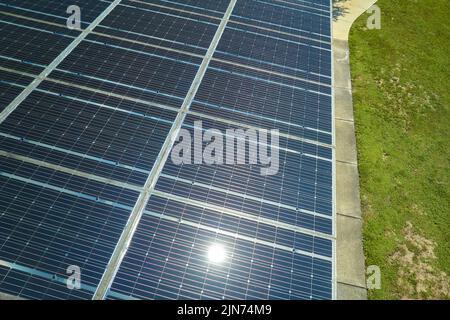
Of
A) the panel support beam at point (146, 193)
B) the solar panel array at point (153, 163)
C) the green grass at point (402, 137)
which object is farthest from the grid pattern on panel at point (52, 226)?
the green grass at point (402, 137)

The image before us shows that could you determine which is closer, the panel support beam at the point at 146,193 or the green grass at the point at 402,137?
the panel support beam at the point at 146,193

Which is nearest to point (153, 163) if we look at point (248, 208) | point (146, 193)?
point (146, 193)

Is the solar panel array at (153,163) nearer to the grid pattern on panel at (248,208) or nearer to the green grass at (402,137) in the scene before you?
the grid pattern on panel at (248,208)

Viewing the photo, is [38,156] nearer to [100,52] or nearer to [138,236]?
[138,236]

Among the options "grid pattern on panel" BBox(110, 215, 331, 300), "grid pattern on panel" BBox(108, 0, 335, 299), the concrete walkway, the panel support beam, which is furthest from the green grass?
the panel support beam

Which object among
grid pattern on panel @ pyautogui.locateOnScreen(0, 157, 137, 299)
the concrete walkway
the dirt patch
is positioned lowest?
the dirt patch

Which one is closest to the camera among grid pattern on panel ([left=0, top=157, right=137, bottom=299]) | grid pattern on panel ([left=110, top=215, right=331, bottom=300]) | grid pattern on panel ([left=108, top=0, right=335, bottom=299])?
grid pattern on panel ([left=0, top=157, right=137, bottom=299])

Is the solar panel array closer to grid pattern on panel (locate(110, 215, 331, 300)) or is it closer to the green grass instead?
Answer: grid pattern on panel (locate(110, 215, 331, 300))

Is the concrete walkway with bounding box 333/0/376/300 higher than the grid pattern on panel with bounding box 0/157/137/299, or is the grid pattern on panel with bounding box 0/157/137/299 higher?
the grid pattern on panel with bounding box 0/157/137/299
